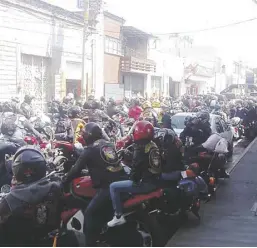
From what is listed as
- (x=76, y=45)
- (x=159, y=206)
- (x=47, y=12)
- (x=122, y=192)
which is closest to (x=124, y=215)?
(x=122, y=192)

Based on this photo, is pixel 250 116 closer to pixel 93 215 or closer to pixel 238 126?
pixel 238 126

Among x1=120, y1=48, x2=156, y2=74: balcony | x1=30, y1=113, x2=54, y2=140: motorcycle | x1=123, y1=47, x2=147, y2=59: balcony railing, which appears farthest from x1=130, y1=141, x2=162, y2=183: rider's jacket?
x1=123, y1=47, x2=147, y2=59: balcony railing

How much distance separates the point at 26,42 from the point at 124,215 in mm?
16429

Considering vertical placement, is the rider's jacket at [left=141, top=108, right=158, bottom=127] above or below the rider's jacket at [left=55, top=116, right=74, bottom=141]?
above

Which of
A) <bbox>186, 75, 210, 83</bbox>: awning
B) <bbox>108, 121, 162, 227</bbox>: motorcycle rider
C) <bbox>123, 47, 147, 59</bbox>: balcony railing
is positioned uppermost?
<bbox>123, 47, 147, 59</bbox>: balcony railing

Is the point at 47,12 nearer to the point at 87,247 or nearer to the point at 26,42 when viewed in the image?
the point at 26,42

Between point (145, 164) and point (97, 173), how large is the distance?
0.58m

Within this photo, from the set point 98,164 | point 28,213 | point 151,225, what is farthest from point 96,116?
point 28,213

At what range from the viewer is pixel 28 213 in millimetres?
4184

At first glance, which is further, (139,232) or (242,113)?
(242,113)

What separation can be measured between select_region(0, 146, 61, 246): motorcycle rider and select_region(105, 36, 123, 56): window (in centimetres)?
2558

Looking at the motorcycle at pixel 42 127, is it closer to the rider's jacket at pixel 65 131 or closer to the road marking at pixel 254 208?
the rider's jacket at pixel 65 131

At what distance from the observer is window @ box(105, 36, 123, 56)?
2960 cm

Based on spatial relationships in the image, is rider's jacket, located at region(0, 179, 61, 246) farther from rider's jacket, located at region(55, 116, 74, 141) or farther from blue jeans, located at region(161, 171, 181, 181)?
rider's jacket, located at region(55, 116, 74, 141)
